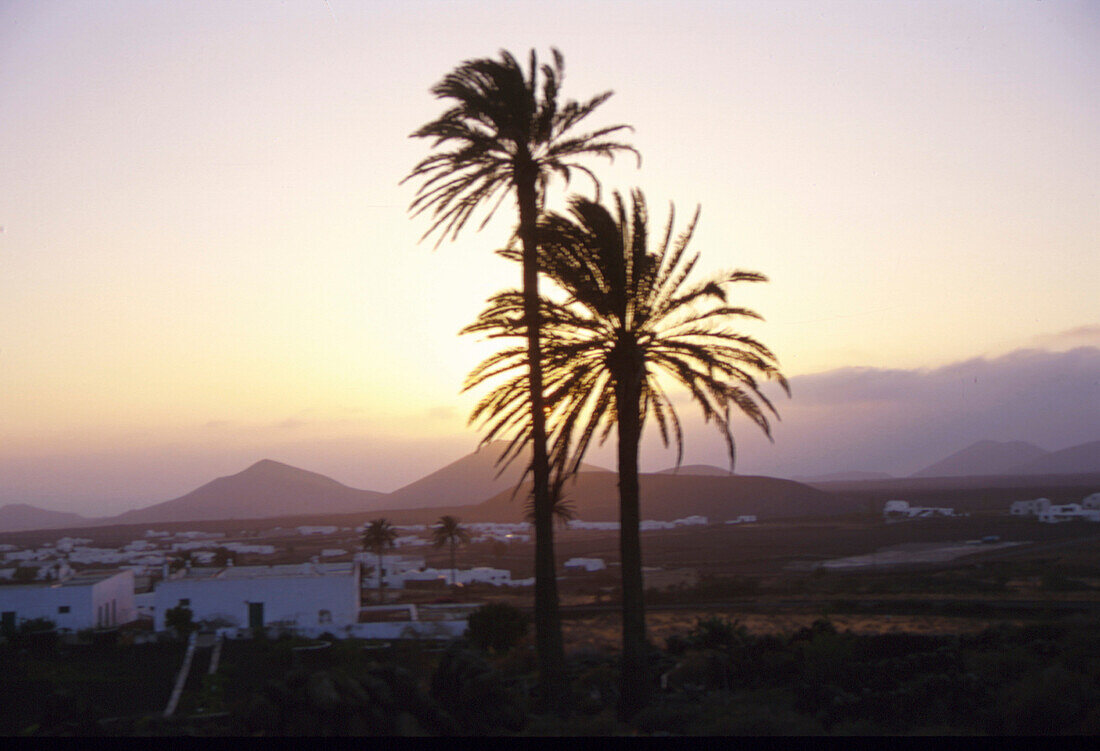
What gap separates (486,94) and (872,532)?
92.1m

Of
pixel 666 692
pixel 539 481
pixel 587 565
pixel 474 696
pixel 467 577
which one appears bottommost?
pixel 587 565

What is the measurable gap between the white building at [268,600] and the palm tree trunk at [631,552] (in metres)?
20.2

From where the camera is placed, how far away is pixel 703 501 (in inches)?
6230

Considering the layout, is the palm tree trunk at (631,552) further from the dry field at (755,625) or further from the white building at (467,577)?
the white building at (467,577)

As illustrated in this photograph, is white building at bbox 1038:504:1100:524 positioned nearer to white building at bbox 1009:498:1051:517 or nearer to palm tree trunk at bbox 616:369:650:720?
white building at bbox 1009:498:1051:517

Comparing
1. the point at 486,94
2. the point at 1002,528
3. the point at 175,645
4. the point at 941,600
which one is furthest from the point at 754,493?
the point at 486,94

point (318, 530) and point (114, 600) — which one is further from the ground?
point (114, 600)

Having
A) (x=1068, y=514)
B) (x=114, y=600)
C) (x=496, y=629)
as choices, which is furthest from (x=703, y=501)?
(x=496, y=629)

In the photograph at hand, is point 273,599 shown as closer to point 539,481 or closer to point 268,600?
point 268,600

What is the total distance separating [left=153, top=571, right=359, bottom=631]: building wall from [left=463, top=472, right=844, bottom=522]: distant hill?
10965 centimetres

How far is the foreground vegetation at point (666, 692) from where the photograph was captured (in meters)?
12.5

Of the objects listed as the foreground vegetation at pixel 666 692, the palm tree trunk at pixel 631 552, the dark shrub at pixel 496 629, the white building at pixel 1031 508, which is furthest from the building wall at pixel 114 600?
the white building at pixel 1031 508

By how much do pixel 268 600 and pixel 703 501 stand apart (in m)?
128

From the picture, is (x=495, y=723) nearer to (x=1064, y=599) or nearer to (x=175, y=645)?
(x=175, y=645)
